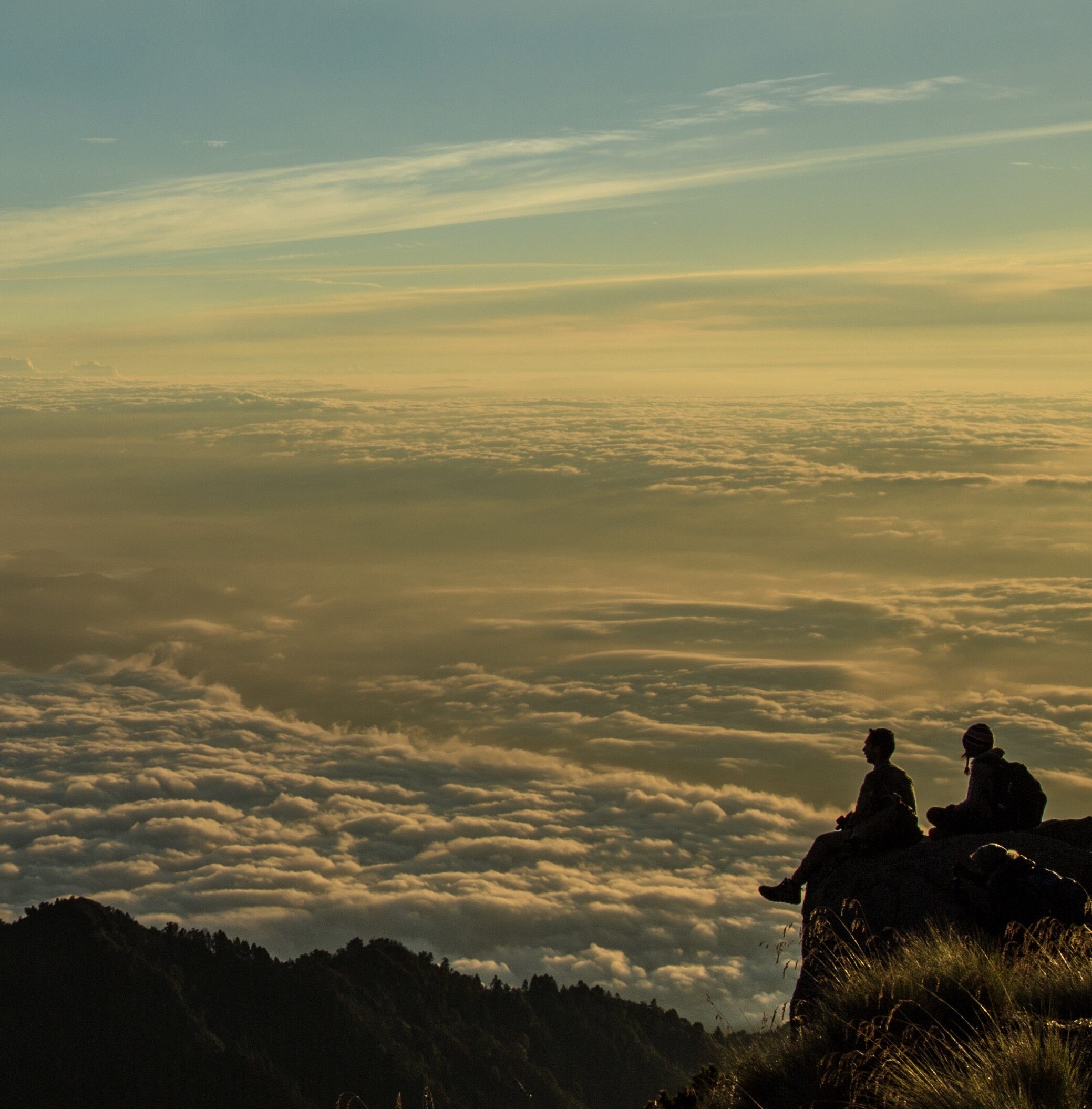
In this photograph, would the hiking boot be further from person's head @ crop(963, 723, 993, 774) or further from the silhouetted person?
person's head @ crop(963, 723, 993, 774)

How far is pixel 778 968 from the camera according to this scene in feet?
433

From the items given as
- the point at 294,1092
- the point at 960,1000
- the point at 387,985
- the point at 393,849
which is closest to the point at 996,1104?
the point at 960,1000

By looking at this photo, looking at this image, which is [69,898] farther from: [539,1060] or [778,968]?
[778,968]

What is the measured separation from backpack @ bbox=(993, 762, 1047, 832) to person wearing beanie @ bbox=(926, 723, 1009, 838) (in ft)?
0.06

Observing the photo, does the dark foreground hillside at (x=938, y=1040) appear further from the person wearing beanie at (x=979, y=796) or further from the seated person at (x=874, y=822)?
the person wearing beanie at (x=979, y=796)

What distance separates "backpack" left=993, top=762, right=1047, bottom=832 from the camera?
1466cm

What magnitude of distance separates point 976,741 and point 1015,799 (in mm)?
993

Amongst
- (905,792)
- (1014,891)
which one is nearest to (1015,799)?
(905,792)

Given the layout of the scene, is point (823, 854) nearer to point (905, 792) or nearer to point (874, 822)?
point (874, 822)

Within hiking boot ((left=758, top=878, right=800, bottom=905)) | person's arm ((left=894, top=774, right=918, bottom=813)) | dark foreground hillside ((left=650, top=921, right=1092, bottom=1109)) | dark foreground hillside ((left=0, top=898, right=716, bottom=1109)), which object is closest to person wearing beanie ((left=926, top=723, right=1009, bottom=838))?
person's arm ((left=894, top=774, right=918, bottom=813))

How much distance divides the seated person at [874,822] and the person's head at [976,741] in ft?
3.45

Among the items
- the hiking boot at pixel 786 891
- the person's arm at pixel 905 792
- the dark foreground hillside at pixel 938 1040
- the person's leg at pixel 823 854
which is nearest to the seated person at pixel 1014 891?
the dark foreground hillside at pixel 938 1040

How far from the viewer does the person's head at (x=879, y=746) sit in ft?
45.6

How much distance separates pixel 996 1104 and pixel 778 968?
136 meters
